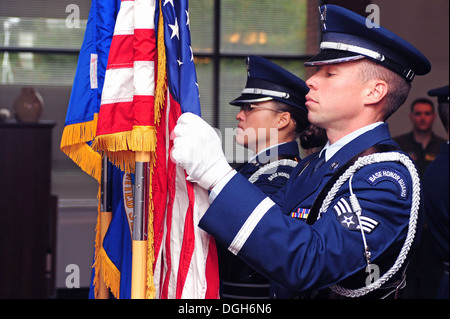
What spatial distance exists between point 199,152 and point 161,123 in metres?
0.34

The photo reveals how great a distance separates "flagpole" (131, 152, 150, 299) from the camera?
159 centimetres

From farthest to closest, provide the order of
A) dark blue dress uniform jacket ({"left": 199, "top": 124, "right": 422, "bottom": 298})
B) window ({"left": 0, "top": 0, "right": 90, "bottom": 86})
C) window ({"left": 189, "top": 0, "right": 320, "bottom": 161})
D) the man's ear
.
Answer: window ({"left": 189, "top": 0, "right": 320, "bottom": 161}), window ({"left": 0, "top": 0, "right": 90, "bottom": 86}), the man's ear, dark blue dress uniform jacket ({"left": 199, "top": 124, "right": 422, "bottom": 298})

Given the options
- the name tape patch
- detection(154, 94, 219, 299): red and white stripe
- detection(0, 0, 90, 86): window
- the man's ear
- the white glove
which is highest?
detection(0, 0, 90, 86): window

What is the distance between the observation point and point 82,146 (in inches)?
78.8

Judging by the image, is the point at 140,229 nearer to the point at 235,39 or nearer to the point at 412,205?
the point at 412,205

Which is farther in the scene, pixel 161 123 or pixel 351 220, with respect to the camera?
pixel 161 123

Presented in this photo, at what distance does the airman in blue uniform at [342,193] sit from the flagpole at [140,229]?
0.57 feet

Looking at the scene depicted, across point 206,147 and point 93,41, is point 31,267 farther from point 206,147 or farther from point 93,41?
point 206,147

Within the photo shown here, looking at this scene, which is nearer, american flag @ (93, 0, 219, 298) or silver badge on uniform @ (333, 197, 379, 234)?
silver badge on uniform @ (333, 197, 379, 234)

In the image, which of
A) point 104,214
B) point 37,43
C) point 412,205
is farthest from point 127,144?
point 37,43

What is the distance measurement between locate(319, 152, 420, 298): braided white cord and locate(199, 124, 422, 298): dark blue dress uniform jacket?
0.01 metres

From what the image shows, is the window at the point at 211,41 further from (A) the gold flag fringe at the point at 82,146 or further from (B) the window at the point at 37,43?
(A) the gold flag fringe at the point at 82,146

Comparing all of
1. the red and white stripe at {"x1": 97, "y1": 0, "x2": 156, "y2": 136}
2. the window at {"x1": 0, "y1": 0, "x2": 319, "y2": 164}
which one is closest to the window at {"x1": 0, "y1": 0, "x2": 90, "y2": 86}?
the window at {"x1": 0, "y1": 0, "x2": 319, "y2": 164}

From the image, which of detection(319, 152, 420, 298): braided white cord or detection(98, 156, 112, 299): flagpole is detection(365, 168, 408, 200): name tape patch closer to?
detection(319, 152, 420, 298): braided white cord
